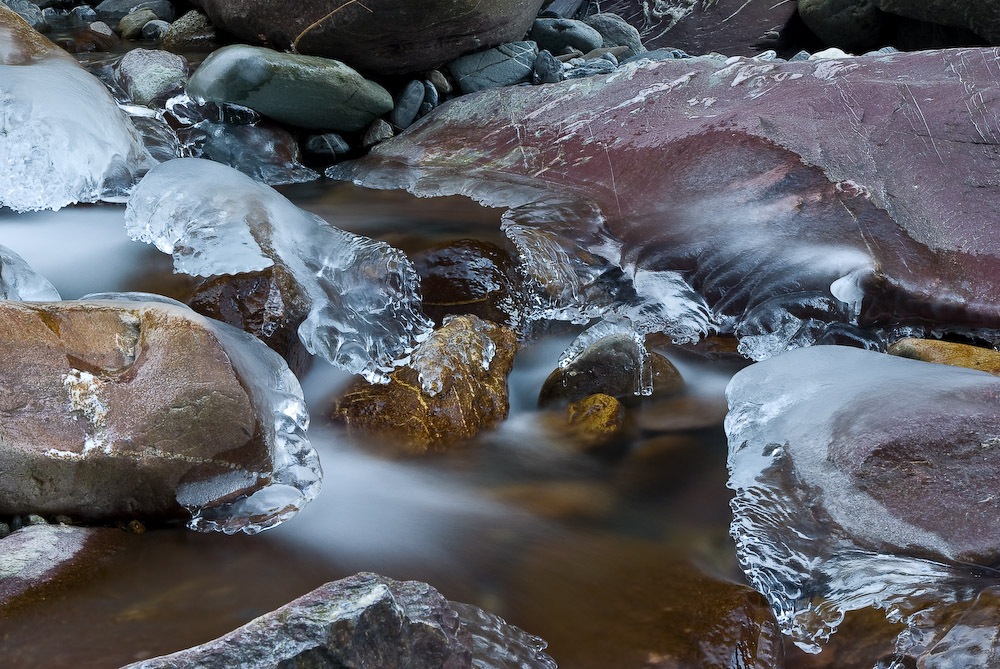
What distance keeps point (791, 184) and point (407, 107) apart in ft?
10.5

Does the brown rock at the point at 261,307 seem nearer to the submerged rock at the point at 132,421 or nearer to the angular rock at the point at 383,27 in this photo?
the submerged rock at the point at 132,421

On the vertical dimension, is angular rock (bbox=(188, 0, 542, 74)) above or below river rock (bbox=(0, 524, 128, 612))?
above

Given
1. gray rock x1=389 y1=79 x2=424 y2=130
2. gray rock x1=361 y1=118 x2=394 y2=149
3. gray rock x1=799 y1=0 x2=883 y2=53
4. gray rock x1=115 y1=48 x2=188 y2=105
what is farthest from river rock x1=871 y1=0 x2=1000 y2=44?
gray rock x1=115 y1=48 x2=188 y2=105

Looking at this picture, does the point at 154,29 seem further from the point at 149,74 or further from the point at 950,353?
the point at 950,353

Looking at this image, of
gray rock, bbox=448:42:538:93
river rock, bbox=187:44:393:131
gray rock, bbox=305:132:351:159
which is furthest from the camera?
gray rock, bbox=448:42:538:93

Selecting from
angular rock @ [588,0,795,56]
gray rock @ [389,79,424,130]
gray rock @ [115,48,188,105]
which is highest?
gray rock @ [115,48,188,105]

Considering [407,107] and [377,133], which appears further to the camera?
[407,107]

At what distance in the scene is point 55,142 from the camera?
4.24 meters

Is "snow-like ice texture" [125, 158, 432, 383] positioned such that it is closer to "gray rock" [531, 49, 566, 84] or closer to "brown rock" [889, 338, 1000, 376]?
"brown rock" [889, 338, 1000, 376]

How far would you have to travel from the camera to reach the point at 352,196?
525 cm

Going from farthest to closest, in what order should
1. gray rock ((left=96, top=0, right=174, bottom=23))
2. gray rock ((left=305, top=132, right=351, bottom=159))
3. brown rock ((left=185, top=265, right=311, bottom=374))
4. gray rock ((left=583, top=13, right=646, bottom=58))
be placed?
gray rock ((left=583, top=13, right=646, bottom=58))
gray rock ((left=96, top=0, right=174, bottom=23))
gray rock ((left=305, top=132, right=351, bottom=159))
brown rock ((left=185, top=265, right=311, bottom=374))

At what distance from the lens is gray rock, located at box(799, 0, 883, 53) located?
9.15 m

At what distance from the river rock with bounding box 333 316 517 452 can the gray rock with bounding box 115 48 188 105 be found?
369 cm

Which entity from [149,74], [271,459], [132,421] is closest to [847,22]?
[149,74]
